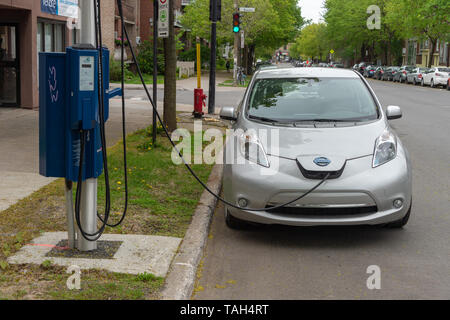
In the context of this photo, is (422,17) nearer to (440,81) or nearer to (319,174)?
(440,81)

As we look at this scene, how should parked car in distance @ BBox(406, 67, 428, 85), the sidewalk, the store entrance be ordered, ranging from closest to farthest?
the sidewalk
the store entrance
parked car in distance @ BBox(406, 67, 428, 85)

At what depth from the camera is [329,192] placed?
5492 mm

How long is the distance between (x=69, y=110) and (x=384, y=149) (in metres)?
3.05

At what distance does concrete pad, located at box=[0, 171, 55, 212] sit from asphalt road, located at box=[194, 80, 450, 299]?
2.31 metres

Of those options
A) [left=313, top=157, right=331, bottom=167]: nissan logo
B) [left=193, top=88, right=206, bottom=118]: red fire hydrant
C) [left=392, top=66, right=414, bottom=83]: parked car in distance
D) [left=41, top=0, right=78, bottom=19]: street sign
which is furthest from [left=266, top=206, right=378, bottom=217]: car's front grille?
[left=392, top=66, right=414, bottom=83]: parked car in distance

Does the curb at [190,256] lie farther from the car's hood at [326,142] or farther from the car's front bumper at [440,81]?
the car's front bumper at [440,81]

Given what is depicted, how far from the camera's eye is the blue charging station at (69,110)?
468 centimetres

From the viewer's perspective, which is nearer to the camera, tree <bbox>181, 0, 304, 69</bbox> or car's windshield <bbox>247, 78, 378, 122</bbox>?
car's windshield <bbox>247, 78, 378, 122</bbox>

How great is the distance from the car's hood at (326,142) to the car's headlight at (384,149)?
0.17 feet

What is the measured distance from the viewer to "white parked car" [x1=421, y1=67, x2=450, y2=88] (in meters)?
37.6

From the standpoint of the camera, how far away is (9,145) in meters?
10.7

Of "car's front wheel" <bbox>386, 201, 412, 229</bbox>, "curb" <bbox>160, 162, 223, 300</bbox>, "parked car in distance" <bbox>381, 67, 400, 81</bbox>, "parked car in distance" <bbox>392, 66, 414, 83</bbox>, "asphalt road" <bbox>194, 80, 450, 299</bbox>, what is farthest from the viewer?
"parked car in distance" <bbox>381, 67, 400, 81</bbox>

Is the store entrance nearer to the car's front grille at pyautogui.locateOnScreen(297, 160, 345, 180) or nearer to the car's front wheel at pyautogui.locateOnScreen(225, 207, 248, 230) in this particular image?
the car's front wheel at pyautogui.locateOnScreen(225, 207, 248, 230)

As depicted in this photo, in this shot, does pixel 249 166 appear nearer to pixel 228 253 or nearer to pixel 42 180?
pixel 228 253
